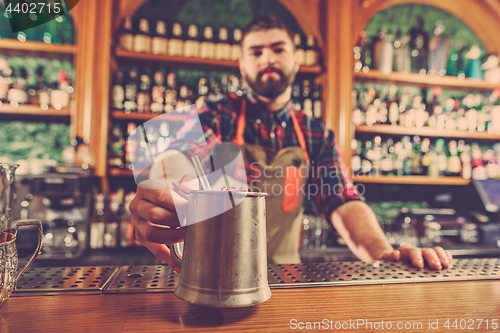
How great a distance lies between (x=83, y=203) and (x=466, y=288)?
196 centimetres

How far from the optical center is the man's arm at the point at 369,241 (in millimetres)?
785

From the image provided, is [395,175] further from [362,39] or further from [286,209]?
[286,209]

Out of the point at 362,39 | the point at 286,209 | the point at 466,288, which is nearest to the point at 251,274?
the point at 466,288

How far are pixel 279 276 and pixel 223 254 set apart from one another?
29 centimetres

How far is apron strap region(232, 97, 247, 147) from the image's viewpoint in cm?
150

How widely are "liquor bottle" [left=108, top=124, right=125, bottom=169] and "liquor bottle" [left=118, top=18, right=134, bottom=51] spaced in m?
0.63

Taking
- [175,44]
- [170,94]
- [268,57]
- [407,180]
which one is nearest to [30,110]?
[170,94]

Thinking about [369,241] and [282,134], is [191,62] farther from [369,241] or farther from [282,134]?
[369,241]

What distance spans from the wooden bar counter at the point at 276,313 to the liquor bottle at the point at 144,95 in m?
1.89

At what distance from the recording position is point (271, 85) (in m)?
1.50

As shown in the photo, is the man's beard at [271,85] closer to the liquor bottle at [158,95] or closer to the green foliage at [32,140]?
the liquor bottle at [158,95]

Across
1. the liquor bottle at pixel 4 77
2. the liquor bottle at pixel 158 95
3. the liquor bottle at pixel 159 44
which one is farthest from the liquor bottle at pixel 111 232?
the liquor bottle at pixel 159 44

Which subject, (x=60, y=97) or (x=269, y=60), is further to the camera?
(x=60, y=97)

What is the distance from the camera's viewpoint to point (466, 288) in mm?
622
